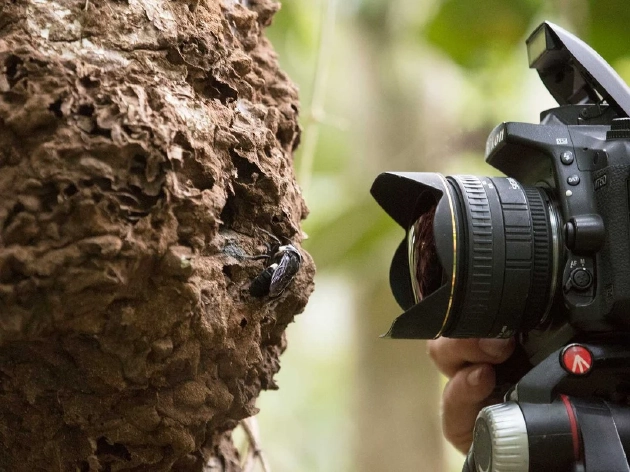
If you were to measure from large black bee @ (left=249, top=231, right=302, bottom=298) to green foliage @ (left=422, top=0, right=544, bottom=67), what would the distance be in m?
1.23

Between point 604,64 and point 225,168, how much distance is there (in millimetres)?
566

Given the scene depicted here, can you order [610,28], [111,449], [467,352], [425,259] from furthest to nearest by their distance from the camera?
1. [610,28]
2. [467,352]
3. [425,259]
4. [111,449]

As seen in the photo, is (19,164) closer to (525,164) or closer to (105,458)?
(105,458)

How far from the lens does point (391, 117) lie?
1.98 metres

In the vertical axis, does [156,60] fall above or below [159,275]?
above

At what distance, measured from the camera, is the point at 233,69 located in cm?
95

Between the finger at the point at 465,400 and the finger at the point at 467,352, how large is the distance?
17mm

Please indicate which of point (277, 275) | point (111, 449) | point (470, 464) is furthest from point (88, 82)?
point (470, 464)

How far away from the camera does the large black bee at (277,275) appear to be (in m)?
0.88

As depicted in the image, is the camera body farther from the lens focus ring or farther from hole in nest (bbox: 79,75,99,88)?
hole in nest (bbox: 79,75,99,88)

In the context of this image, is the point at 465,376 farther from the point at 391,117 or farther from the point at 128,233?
the point at 391,117

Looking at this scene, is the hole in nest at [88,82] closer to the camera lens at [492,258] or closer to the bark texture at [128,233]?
the bark texture at [128,233]

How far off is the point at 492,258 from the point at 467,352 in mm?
260

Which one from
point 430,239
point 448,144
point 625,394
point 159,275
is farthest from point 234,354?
point 448,144
